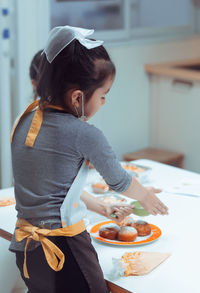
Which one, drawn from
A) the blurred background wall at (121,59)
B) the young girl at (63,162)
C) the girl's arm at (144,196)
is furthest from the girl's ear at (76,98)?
the blurred background wall at (121,59)

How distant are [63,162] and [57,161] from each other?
0.04 feet

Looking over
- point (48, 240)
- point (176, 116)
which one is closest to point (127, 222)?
point (48, 240)

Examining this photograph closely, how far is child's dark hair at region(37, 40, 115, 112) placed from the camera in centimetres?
112

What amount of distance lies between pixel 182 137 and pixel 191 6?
115 cm

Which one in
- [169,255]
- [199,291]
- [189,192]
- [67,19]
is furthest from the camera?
[67,19]

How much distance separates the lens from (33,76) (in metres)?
2.06

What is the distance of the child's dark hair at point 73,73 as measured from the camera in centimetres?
112

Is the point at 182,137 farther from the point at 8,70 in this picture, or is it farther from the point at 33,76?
the point at 33,76

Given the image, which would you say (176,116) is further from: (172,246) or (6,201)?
(172,246)

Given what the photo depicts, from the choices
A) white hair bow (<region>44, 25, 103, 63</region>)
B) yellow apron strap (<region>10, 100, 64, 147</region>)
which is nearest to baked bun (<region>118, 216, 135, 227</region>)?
yellow apron strap (<region>10, 100, 64, 147</region>)

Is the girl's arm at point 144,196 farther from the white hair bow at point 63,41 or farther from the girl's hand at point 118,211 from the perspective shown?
the white hair bow at point 63,41

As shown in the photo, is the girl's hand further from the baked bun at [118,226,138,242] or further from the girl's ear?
the girl's ear

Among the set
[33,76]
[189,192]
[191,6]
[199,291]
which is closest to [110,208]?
[199,291]

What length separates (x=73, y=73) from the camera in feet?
3.70
